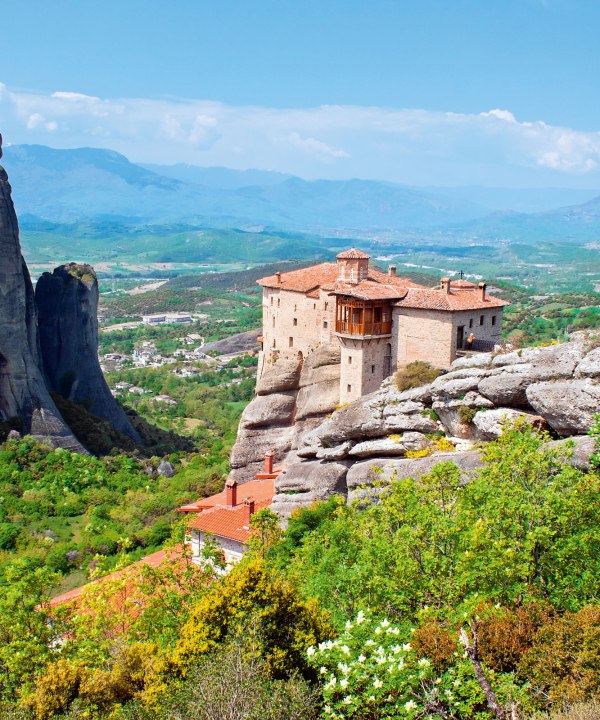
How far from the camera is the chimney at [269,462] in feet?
128

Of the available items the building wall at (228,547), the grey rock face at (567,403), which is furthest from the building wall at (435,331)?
the building wall at (228,547)

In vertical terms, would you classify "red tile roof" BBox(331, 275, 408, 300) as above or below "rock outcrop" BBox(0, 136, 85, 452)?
above

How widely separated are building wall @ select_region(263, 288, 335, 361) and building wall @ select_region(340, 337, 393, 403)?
306 centimetres

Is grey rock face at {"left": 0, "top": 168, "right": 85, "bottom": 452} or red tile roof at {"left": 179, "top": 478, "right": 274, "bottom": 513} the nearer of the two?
red tile roof at {"left": 179, "top": 478, "right": 274, "bottom": 513}

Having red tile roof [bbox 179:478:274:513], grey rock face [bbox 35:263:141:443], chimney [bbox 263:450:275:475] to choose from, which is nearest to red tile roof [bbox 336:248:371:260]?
chimney [bbox 263:450:275:475]

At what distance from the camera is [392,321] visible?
33.5m

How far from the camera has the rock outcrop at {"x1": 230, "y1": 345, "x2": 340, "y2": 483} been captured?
36.8 m

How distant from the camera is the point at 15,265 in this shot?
5722 centimetres

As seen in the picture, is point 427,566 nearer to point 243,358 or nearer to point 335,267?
point 335,267

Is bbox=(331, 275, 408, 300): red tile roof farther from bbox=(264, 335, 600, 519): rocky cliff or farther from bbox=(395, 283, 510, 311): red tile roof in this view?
bbox=(264, 335, 600, 519): rocky cliff

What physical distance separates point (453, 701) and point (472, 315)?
20566 mm

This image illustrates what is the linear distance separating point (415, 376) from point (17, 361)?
3559cm

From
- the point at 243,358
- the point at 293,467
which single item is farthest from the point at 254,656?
the point at 243,358

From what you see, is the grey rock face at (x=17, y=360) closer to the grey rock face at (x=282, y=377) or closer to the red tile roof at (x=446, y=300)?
the grey rock face at (x=282, y=377)
